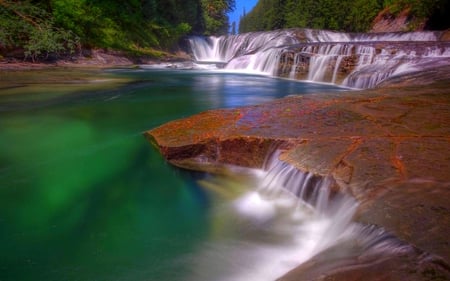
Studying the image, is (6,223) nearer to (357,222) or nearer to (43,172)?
(43,172)

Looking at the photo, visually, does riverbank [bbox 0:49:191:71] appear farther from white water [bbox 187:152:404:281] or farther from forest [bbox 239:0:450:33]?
forest [bbox 239:0:450:33]

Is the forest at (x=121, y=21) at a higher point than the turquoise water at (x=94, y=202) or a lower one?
higher

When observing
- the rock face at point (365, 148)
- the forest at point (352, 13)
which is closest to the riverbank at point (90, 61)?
the rock face at point (365, 148)

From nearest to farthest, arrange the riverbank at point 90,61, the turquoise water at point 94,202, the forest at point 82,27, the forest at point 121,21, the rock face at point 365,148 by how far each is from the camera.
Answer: the rock face at point 365,148, the turquoise water at point 94,202, the riverbank at point 90,61, the forest at point 82,27, the forest at point 121,21

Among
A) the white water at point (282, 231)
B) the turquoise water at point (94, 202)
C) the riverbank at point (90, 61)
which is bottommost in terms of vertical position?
the turquoise water at point (94, 202)

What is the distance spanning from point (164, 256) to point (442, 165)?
2.21 m

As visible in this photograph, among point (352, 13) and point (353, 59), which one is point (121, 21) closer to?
point (353, 59)

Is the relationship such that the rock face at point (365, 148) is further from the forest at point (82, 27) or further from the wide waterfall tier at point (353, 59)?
the forest at point (82, 27)

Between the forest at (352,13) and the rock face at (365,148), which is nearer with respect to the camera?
the rock face at (365,148)

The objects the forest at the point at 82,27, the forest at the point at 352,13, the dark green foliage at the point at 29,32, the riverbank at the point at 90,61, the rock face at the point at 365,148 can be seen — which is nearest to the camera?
the rock face at the point at 365,148

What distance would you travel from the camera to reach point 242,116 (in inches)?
182

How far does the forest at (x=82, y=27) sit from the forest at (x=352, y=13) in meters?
18.6

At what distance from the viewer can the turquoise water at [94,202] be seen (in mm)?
2230

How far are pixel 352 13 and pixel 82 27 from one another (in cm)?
3097
